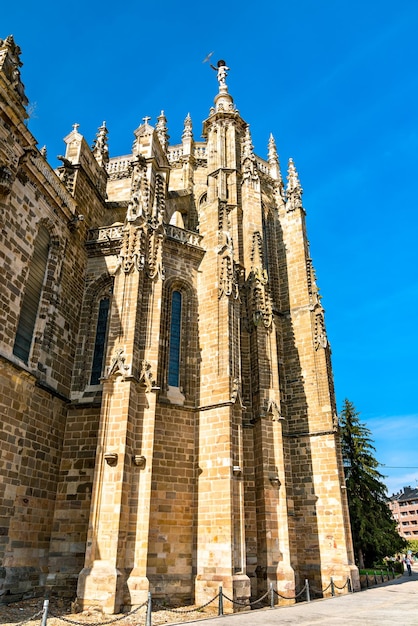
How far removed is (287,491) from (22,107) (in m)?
15.0

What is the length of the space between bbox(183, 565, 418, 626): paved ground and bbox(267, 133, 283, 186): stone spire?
20.5m

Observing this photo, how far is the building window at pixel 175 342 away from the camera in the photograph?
1546cm

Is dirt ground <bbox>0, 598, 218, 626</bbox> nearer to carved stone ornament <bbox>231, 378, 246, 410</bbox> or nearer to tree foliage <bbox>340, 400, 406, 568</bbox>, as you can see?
carved stone ornament <bbox>231, 378, 246, 410</bbox>

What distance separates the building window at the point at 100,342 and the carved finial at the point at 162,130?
12384mm

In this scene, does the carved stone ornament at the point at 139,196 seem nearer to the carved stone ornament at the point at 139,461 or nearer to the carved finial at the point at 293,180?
the carved stone ornament at the point at 139,461

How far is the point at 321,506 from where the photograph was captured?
57.2ft

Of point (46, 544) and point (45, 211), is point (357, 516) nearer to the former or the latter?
point (46, 544)

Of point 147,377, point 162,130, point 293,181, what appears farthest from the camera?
point 162,130

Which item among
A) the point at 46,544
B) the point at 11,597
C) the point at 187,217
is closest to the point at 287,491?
the point at 46,544

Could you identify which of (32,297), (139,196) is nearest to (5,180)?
(32,297)

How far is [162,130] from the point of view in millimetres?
25812

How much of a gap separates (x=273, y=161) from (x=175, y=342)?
1650 centimetres

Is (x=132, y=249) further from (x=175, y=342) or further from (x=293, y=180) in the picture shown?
(x=293, y=180)

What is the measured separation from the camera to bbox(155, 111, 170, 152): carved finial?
25.2 m
